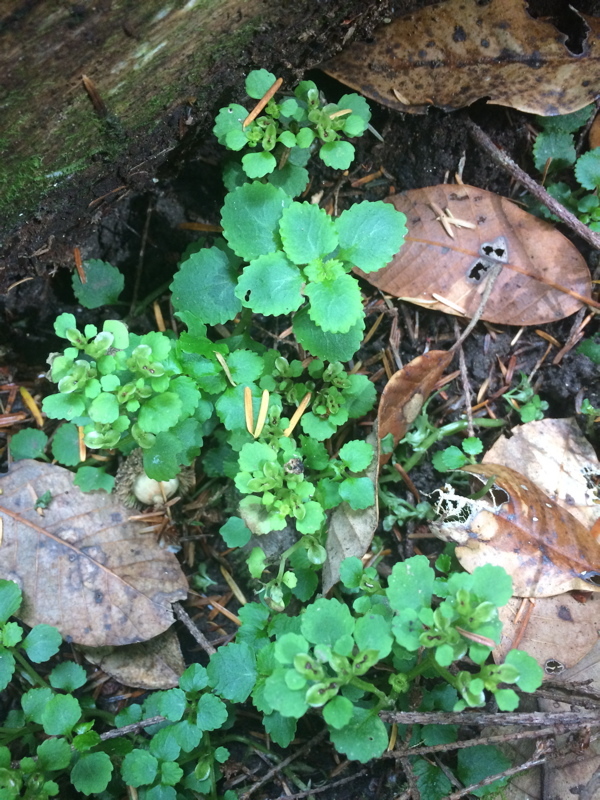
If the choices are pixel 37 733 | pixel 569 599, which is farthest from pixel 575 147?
pixel 37 733

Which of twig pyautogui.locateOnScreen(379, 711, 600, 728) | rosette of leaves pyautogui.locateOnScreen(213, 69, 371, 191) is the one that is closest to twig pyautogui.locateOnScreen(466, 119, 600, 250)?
rosette of leaves pyautogui.locateOnScreen(213, 69, 371, 191)

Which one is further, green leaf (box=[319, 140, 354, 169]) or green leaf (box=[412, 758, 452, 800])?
green leaf (box=[319, 140, 354, 169])

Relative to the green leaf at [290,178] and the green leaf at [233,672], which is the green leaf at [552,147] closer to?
the green leaf at [290,178]

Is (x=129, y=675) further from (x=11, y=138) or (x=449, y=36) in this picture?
(x=449, y=36)

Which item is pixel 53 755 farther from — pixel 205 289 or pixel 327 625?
pixel 205 289

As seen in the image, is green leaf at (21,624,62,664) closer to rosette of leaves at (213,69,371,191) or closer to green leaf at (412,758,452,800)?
green leaf at (412,758,452,800)

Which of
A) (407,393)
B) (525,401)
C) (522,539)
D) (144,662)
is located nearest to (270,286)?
(407,393)

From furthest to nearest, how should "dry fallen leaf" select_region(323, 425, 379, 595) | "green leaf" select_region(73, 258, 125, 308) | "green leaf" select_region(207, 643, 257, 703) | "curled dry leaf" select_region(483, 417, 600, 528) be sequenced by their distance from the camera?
"green leaf" select_region(73, 258, 125, 308) → "curled dry leaf" select_region(483, 417, 600, 528) → "dry fallen leaf" select_region(323, 425, 379, 595) → "green leaf" select_region(207, 643, 257, 703)
